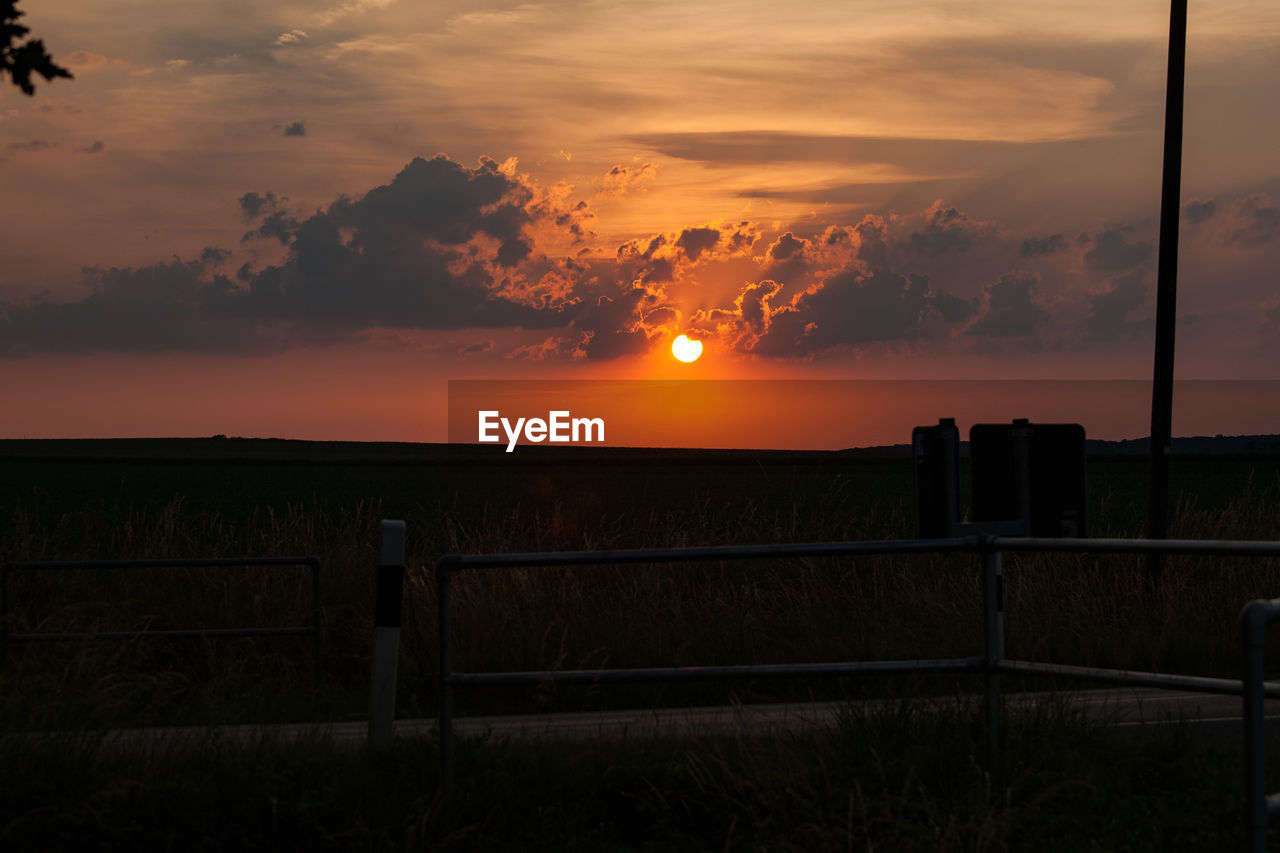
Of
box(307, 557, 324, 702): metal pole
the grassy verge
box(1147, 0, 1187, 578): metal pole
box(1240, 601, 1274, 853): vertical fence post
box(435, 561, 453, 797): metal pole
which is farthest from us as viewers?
box(1147, 0, 1187, 578): metal pole

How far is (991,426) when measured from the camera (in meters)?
10.8

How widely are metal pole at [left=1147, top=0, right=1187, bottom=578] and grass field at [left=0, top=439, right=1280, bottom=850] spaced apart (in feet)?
3.35

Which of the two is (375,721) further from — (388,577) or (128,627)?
(128,627)

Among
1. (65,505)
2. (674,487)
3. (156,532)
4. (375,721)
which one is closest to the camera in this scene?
(375,721)

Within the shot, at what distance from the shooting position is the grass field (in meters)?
5.61

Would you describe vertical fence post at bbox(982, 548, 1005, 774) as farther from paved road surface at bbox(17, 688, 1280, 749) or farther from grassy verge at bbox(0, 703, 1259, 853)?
paved road surface at bbox(17, 688, 1280, 749)

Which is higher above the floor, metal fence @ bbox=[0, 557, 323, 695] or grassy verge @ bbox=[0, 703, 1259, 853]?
A: metal fence @ bbox=[0, 557, 323, 695]

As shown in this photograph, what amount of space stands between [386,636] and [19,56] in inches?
149

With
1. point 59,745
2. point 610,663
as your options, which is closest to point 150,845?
point 59,745

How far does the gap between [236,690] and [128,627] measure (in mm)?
2792

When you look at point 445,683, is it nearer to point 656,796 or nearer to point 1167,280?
point 656,796

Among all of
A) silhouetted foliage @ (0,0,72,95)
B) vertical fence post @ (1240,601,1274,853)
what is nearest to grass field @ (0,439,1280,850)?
vertical fence post @ (1240,601,1274,853)

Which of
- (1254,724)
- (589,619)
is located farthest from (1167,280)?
(1254,724)

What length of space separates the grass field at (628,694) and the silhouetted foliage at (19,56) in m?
3.27
